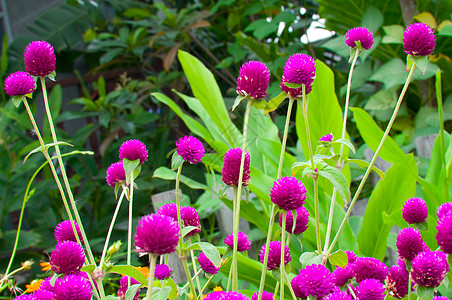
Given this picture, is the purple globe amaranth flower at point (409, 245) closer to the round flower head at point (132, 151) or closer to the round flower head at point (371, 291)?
the round flower head at point (371, 291)

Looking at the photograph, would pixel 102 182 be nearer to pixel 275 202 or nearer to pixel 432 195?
pixel 432 195

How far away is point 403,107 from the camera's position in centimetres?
182

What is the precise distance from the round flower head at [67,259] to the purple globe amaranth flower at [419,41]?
1.23 ft

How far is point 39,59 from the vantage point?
16.7 inches

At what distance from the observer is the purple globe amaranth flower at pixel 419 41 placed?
1.46ft

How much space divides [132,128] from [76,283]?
6.10 ft

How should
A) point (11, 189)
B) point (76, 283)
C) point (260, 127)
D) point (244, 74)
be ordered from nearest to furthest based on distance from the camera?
point (76, 283)
point (244, 74)
point (260, 127)
point (11, 189)

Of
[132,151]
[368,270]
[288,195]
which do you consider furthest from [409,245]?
[132,151]

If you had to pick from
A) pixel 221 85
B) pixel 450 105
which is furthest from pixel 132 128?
pixel 450 105

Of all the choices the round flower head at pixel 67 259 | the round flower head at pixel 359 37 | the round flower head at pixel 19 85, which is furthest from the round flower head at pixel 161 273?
the round flower head at pixel 359 37

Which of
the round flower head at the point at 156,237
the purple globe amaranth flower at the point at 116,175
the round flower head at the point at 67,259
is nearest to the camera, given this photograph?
the round flower head at the point at 156,237

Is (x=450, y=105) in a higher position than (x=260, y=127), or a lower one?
higher

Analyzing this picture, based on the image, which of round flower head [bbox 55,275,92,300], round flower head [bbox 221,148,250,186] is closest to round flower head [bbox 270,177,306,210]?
round flower head [bbox 221,148,250,186]

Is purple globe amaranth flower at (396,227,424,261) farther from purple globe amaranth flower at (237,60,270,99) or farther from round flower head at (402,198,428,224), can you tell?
purple globe amaranth flower at (237,60,270,99)
